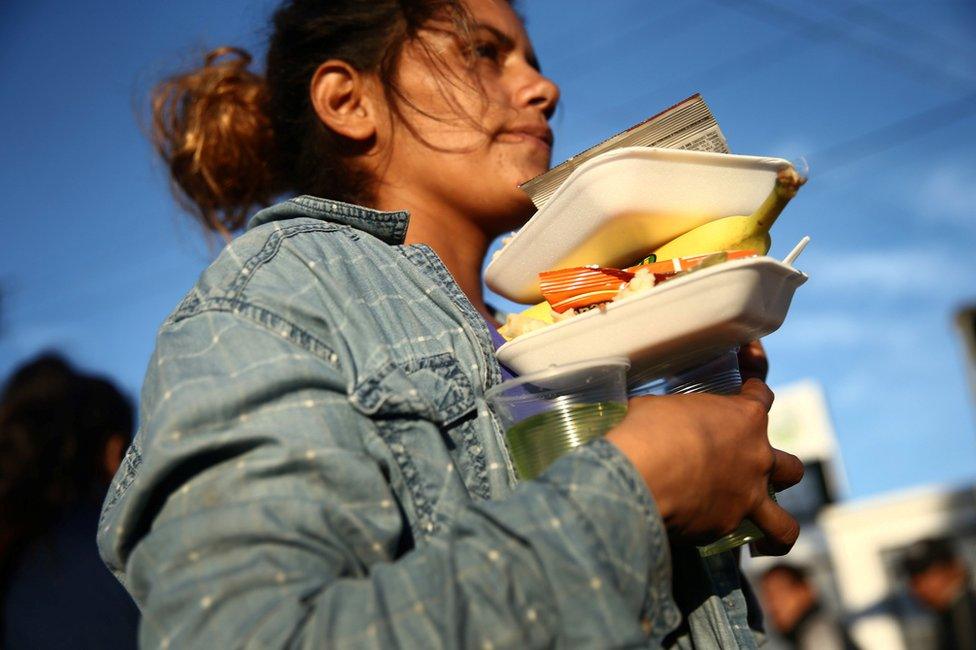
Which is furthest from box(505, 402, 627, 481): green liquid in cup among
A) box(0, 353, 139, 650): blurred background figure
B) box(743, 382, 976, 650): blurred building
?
box(743, 382, 976, 650): blurred building

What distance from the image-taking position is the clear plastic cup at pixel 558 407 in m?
1.27

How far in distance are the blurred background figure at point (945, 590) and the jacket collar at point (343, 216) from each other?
6.16 metres

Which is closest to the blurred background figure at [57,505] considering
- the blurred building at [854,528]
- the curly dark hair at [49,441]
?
the curly dark hair at [49,441]

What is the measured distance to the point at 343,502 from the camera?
1.07 metres

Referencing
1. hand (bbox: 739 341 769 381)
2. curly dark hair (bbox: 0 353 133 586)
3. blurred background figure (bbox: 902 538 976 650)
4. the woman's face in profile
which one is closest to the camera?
hand (bbox: 739 341 769 381)

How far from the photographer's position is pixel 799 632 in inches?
265

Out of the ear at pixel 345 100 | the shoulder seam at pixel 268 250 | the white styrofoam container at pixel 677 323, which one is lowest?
the white styrofoam container at pixel 677 323

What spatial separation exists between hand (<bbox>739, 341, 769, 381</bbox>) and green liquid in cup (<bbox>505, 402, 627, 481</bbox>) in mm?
585

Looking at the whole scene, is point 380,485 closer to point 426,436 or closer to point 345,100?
point 426,436

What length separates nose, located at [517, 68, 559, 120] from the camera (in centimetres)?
204

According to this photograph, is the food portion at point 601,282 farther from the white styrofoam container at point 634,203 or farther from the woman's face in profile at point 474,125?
the woman's face in profile at point 474,125

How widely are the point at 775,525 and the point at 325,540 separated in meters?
0.64

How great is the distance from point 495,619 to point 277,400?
0.37 meters

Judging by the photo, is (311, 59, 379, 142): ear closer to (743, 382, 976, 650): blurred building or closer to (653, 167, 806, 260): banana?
(653, 167, 806, 260): banana
